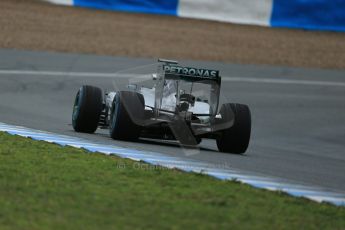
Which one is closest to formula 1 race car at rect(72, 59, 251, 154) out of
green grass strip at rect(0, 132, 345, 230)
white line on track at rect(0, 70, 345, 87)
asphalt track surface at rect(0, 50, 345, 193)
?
asphalt track surface at rect(0, 50, 345, 193)

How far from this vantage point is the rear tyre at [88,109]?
11.5 metres

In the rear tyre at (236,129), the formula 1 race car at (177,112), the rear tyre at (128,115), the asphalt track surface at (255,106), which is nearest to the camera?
the asphalt track surface at (255,106)

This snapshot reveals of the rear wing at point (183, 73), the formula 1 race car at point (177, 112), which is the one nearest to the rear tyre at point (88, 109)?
the formula 1 race car at point (177, 112)

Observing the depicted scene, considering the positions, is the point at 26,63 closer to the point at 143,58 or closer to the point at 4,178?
the point at 143,58

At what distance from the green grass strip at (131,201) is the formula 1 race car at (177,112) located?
2.12 metres

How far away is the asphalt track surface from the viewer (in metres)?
10.4

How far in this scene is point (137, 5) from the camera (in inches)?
1007

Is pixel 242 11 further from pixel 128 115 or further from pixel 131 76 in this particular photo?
pixel 128 115

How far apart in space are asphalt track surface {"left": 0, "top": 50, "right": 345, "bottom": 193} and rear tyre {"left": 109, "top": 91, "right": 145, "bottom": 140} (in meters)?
0.15

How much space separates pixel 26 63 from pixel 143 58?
3.03 m

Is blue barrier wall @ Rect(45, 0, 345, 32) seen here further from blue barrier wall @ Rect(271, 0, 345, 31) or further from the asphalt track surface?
the asphalt track surface

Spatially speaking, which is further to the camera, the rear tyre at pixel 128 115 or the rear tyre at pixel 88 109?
the rear tyre at pixel 88 109

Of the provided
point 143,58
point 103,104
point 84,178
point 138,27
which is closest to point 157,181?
point 84,178

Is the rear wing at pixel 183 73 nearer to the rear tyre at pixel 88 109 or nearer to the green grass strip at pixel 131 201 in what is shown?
the rear tyre at pixel 88 109
